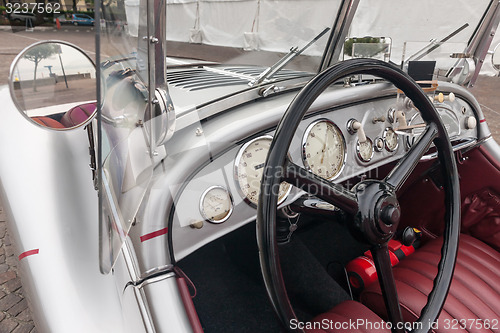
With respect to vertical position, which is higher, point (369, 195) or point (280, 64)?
point (280, 64)

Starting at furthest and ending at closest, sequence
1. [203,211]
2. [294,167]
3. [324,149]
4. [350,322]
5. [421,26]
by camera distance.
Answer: [421,26] < [324,149] < [350,322] < [203,211] < [294,167]

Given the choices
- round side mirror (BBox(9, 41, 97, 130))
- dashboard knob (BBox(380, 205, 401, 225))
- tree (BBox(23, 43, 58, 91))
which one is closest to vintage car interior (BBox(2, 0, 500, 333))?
dashboard knob (BBox(380, 205, 401, 225))

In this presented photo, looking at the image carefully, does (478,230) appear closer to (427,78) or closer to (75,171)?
(427,78)

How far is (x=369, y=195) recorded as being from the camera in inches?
41.1

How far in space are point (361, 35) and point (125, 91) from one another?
1.16 m

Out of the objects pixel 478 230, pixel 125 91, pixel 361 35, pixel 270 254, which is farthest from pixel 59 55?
pixel 478 230

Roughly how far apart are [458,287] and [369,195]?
2.25 feet

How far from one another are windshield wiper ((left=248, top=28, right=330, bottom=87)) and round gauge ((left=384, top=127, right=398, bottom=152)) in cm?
48

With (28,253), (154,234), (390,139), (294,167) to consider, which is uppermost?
(294,167)

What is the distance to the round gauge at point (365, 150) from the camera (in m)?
1.51

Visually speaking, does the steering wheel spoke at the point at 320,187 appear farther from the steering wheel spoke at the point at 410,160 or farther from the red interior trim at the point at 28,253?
the red interior trim at the point at 28,253

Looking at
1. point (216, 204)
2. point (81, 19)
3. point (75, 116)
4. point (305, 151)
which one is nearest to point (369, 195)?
point (305, 151)

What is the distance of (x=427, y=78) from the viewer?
65.5 inches

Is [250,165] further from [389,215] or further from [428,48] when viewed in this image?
[428,48]
